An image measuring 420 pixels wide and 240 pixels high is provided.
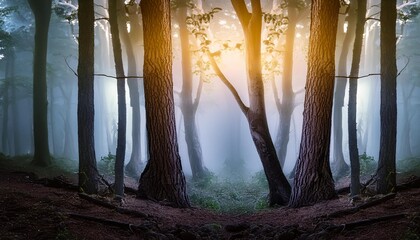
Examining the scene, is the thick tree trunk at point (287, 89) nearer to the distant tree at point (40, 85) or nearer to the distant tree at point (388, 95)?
the distant tree at point (388, 95)

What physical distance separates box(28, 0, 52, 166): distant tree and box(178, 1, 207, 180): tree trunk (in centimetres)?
700

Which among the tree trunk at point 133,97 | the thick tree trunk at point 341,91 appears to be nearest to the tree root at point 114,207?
the tree trunk at point 133,97

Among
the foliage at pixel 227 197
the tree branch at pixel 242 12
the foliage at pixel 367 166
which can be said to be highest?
the tree branch at pixel 242 12

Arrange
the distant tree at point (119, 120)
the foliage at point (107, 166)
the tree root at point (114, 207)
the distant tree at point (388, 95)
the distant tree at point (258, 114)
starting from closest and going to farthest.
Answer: the tree root at point (114, 207) → the distant tree at point (388, 95) → the distant tree at point (119, 120) → the distant tree at point (258, 114) → the foliage at point (107, 166)

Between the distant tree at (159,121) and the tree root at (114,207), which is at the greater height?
the distant tree at (159,121)

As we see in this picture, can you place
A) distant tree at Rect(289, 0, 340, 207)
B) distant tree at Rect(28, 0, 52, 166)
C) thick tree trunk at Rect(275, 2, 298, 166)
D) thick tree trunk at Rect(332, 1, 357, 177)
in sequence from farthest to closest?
thick tree trunk at Rect(275, 2, 298, 166), thick tree trunk at Rect(332, 1, 357, 177), distant tree at Rect(28, 0, 52, 166), distant tree at Rect(289, 0, 340, 207)

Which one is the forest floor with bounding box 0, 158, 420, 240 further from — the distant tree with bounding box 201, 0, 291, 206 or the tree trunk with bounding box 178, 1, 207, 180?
the tree trunk with bounding box 178, 1, 207, 180

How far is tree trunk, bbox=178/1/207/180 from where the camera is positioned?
795 inches

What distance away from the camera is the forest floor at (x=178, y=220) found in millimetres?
5137

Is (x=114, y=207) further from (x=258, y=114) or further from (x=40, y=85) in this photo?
(x=40, y=85)

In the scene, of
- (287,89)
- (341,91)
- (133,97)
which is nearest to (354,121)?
(341,91)

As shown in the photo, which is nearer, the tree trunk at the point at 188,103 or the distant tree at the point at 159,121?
the distant tree at the point at 159,121

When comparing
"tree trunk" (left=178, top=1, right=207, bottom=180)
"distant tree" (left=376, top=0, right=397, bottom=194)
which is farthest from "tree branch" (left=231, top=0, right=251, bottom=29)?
"tree trunk" (left=178, top=1, right=207, bottom=180)

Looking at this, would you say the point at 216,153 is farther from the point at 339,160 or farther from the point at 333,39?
the point at 333,39
